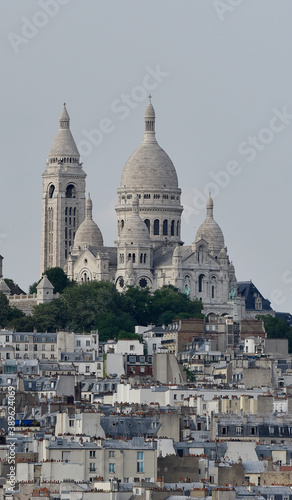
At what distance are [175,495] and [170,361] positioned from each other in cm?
6039

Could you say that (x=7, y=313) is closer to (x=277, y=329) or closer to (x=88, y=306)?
(x=88, y=306)

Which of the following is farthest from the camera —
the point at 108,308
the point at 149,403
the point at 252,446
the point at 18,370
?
the point at 108,308

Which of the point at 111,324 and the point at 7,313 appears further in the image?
the point at 7,313

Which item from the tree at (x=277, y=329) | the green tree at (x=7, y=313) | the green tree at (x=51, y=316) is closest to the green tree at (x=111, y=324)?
the green tree at (x=51, y=316)

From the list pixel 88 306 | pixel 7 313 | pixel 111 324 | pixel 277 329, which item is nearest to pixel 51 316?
pixel 7 313

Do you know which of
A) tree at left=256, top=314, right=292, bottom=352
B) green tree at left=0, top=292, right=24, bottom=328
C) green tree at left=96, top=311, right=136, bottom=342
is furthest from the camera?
green tree at left=0, top=292, right=24, bottom=328

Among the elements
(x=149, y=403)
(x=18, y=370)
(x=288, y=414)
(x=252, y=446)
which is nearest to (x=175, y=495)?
(x=252, y=446)

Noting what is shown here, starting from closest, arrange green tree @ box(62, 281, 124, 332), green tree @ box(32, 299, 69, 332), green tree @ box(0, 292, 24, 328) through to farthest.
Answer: green tree @ box(32, 299, 69, 332), green tree @ box(62, 281, 124, 332), green tree @ box(0, 292, 24, 328)

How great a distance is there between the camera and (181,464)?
85.4 metres

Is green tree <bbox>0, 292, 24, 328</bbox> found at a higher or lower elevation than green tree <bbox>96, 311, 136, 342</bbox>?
higher

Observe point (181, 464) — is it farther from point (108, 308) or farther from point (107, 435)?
point (108, 308)

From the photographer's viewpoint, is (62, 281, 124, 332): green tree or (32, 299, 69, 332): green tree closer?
(32, 299, 69, 332): green tree

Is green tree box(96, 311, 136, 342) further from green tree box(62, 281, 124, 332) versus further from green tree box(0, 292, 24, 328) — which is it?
green tree box(0, 292, 24, 328)

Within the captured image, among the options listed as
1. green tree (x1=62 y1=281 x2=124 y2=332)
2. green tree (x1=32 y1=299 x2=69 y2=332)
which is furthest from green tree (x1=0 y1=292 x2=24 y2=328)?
green tree (x1=62 y1=281 x2=124 y2=332)
